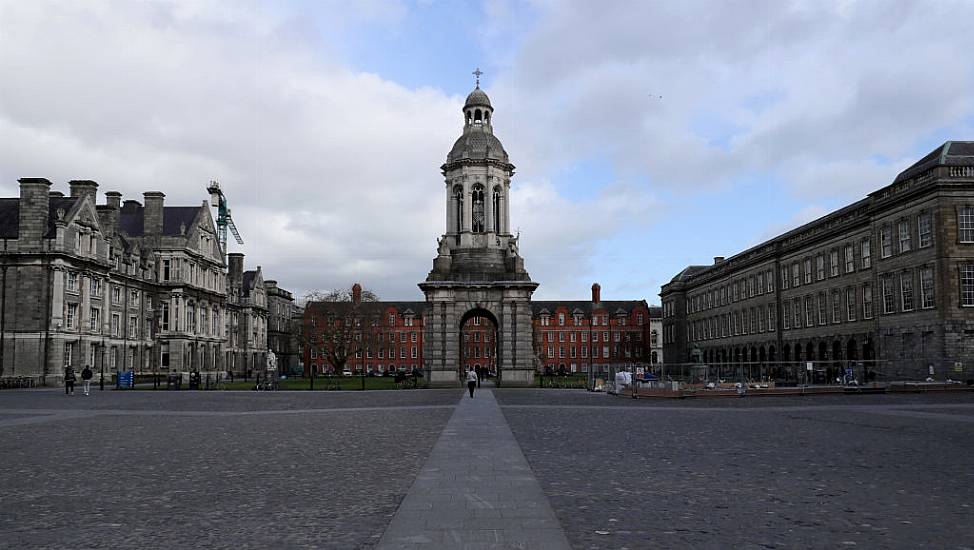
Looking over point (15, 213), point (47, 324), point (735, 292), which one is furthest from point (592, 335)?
point (15, 213)

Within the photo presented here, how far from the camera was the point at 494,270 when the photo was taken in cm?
5606

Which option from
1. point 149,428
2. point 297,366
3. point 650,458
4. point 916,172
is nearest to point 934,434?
point 650,458

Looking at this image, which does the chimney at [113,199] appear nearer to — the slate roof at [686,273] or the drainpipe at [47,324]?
the drainpipe at [47,324]

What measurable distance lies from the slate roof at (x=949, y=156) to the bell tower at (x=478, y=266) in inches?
1052

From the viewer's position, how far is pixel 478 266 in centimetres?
5612

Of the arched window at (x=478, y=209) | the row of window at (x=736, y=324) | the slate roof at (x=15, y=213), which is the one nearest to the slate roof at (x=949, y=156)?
the row of window at (x=736, y=324)

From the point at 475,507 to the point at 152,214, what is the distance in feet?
264

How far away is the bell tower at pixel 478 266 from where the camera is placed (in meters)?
54.9

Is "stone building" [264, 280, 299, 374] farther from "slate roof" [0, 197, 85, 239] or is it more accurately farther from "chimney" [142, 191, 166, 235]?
"slate roof" [0, 197, 85, 239]

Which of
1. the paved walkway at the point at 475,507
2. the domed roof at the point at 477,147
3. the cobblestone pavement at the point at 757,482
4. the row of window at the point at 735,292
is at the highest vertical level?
the domed roof at the point at 477,147

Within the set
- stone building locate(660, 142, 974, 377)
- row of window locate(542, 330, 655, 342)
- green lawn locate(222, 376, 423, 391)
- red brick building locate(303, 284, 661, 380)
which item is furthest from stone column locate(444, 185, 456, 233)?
row of window locate(542, 330, 655, 342)

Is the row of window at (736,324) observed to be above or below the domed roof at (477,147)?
below

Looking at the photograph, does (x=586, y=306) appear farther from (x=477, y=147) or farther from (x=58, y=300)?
(x=58, y=300)

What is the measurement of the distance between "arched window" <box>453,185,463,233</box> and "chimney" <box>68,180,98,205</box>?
31548 mm
